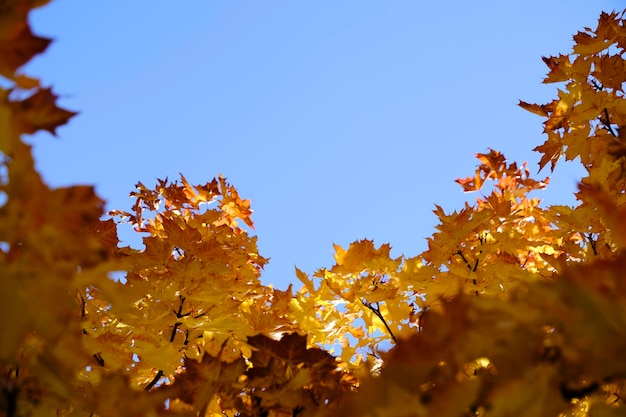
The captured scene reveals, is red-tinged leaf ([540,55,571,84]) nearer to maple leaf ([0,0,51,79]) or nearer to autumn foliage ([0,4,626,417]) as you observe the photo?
autumn foliage ([0,4,626,417])

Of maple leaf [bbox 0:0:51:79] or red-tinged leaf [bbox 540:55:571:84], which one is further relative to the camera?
red-tinged leaf [bbox 540:55:571:84]

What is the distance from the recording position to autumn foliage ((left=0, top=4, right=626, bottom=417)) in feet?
2.87

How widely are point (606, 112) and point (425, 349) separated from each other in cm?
260

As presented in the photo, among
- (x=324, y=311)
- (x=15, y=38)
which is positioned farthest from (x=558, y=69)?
(x=15, y=38)

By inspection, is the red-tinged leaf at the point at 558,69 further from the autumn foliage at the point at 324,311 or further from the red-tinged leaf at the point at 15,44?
the red-tinged leaf at the point at 15,44

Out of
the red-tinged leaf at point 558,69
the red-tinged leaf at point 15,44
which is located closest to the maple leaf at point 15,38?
the red-tinged leaf at point 15,44

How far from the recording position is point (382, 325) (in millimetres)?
3031

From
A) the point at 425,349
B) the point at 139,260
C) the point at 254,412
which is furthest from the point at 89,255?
the point at 139,260

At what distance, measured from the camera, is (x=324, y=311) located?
322 centimetres

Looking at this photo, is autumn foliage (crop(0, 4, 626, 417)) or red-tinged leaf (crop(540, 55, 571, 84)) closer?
autumn foliage (crop(0, 4, 626, 417))

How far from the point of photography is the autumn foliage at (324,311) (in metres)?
0.88

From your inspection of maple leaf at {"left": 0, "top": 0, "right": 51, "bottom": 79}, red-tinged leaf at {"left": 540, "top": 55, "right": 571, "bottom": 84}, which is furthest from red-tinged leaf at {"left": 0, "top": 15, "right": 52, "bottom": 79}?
red-tinged leaf at {"left": 540, "top": 55, "right": 571, "bottom": 84}

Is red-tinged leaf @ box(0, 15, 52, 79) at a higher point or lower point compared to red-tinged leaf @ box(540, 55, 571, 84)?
lower

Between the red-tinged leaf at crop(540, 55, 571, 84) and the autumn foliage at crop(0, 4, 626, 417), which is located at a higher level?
the red-tinged leaf at crop(540, 55, 571, 84)
